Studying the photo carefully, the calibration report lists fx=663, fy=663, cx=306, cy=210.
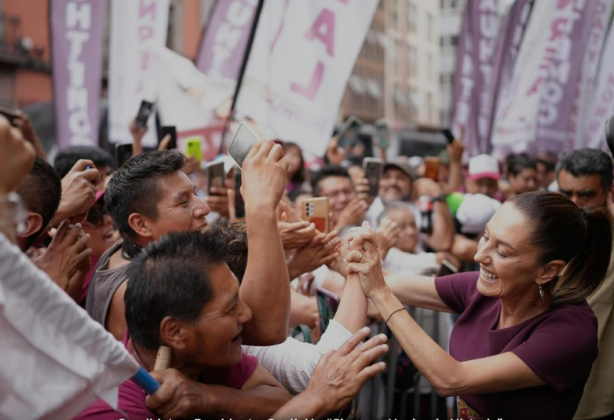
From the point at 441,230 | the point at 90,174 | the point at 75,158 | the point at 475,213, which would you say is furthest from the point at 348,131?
the point at 90,174

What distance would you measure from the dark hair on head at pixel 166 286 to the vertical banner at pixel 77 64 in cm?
529

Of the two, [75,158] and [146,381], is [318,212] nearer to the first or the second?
[146,381]

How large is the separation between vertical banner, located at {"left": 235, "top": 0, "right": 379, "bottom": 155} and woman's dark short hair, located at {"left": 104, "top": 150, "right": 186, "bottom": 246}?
3.20 meters

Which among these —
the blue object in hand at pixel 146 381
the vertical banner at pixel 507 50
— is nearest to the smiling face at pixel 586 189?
the blue object in hand at pixel 146 381

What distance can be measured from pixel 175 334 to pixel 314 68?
4203mm

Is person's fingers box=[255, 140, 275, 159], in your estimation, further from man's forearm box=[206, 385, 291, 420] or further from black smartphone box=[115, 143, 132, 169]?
black smartphone box=[115, 143, 132, 169]

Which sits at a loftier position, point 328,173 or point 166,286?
point 166,286

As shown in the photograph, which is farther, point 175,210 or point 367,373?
point 175,210

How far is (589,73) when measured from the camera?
907 centimetres

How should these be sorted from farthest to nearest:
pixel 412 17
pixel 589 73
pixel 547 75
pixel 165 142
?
pixel 412 17 → pixel 589 73 → pixel 547 75 → pixel 165 142

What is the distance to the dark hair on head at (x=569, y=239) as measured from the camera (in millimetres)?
2354

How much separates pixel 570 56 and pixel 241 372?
286 inches

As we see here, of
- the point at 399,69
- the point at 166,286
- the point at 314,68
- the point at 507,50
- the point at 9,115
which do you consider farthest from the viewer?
→ the point at 399,69

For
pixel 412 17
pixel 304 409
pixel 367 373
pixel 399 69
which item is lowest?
pixel 399 69
